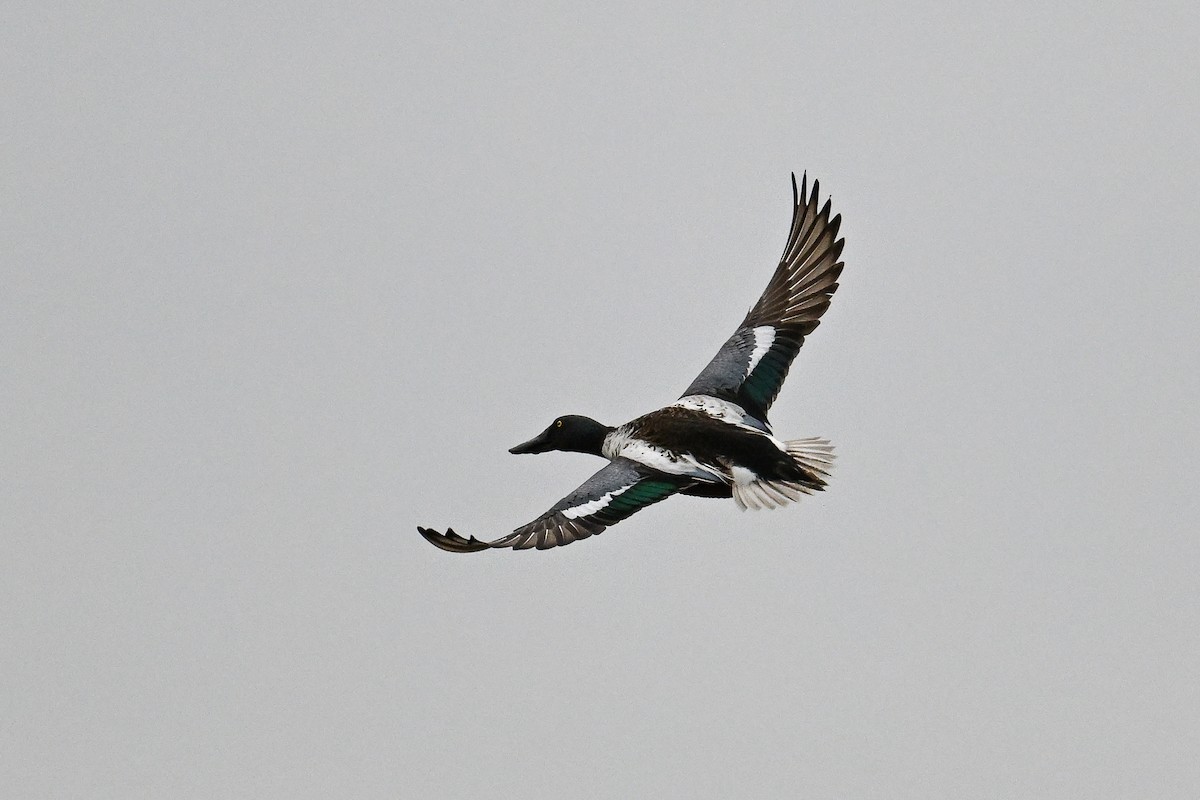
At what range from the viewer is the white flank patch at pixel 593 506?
15.3m

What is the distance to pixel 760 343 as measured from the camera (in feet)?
60.6

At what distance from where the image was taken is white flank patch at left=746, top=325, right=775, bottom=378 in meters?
18.2

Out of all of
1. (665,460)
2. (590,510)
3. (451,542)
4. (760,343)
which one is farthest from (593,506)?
(760,343)

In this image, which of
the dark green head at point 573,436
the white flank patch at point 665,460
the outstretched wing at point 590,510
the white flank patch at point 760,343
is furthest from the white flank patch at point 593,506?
the white flank patch at point 760,343

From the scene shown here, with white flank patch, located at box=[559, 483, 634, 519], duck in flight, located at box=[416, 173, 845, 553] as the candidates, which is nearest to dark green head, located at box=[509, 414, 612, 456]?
duck in flight, located at box=[416, 173, 845, 553]

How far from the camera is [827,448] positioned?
54.7ft

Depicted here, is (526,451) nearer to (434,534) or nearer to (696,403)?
(696,403)

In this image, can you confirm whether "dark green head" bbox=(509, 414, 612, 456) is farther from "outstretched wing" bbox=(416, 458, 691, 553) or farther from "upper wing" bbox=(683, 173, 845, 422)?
"outstretched wing" bbox=(416, 458, 691, 553)

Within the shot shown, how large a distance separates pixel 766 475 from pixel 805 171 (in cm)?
446

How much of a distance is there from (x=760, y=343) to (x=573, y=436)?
2230 mm

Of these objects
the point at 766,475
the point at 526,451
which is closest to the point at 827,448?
the point at 766,475

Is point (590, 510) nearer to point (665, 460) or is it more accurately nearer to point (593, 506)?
point (593, 506)

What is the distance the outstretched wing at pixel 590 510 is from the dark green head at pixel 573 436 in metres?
1.74

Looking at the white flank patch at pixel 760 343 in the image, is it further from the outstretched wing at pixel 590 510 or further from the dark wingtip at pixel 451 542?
the dark wingtip at pixel 451 542
